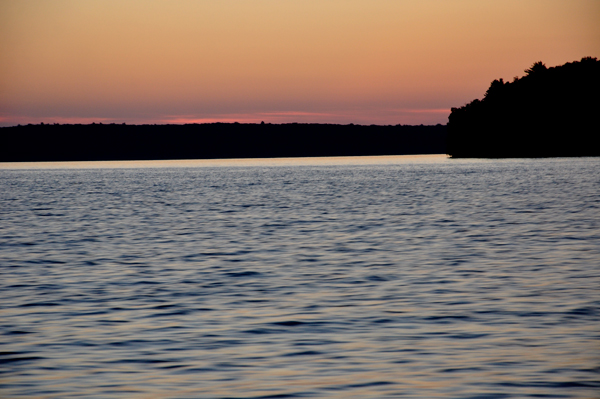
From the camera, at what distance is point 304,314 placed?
15836 millimetres

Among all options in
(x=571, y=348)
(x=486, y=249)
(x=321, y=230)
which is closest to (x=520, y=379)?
(x=571, y=348)

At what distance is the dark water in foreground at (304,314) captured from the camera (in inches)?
441

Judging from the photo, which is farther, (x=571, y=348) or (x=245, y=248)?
(x=245, y=248)

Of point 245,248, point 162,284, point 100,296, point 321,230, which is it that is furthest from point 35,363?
point 321,230

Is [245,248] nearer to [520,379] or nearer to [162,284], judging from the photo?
[162,284]

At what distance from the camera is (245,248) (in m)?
28.4

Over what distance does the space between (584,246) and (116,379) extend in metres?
19.4

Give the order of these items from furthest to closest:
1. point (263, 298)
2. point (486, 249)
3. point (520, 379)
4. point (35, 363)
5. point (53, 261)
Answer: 1. point (486, 249)
2. point (53, 261)
3. point (263, 298)
4. point (35, 363)
5. point (520, 379)

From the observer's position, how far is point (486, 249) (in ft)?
88.2

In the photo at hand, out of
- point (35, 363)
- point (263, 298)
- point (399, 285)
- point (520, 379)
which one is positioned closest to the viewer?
point (520, 379)

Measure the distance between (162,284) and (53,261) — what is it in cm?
666

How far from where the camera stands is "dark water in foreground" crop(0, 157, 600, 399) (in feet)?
36.8

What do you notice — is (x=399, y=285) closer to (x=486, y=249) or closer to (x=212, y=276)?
(x=212, y=276)

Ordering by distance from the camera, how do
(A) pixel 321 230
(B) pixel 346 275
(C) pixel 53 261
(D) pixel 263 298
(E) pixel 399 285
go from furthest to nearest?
(A) pixel 321 230 → (C) pixel 53 261 → (B) pixel 346 275 → (E) pixel 399 285 → (D) pixel 263 298
